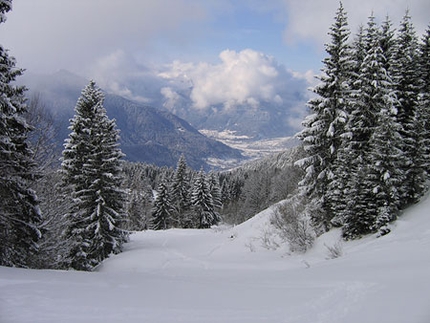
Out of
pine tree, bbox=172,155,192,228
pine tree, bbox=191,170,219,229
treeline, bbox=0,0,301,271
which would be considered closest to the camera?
treeline, bbox=0,0,301,271

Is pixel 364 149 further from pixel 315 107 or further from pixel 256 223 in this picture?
pixel 256 223

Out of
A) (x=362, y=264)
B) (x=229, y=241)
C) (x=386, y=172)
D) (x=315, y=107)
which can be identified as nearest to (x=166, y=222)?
(x=229, y=241)

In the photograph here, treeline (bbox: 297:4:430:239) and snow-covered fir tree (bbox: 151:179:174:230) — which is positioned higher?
treeline (bbox: 297:4:430:239)

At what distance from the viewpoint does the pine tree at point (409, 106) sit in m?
17.0

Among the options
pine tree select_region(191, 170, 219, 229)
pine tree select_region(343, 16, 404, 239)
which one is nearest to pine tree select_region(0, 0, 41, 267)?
pine tree select_region(343, 16, 404, 239)

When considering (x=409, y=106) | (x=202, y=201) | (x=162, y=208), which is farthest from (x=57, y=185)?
(x=202, y=201)

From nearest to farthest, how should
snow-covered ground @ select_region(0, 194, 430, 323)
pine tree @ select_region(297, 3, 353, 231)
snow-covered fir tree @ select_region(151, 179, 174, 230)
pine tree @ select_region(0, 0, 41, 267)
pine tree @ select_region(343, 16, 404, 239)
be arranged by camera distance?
snow-covered ground @ select_region(0, 194, 430, 323)
pine tree @ select_region(0, 0, 41, 267)
pine tree @ select_region(343, 16, 404, 239)
pine tree @ select_region(297, 3, 353, 231)
snow-covered fir tree @ select_region(151, 179, 174, 230)

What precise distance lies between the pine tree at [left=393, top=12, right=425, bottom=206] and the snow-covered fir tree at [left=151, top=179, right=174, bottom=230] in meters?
34.1

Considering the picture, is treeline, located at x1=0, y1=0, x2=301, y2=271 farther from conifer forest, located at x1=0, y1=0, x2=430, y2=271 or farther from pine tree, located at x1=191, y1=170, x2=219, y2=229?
pine tree, located at x1=191, y1=170, x2=219, y2=229

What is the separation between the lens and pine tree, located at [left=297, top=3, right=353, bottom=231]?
19.9 meters

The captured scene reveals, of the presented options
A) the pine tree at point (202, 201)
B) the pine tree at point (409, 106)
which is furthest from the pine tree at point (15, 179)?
the pine tree at point (202, 201)

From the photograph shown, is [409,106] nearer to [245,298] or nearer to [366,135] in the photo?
[366,135]

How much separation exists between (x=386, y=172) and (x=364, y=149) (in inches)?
194

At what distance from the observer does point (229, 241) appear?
26.5m
